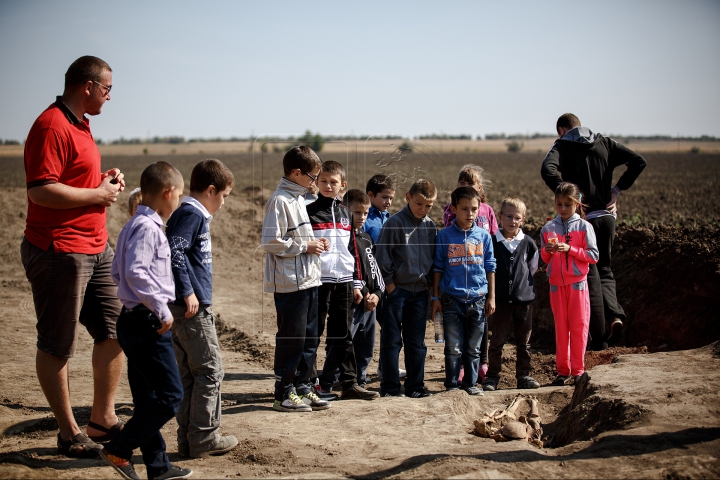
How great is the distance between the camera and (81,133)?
439 cm

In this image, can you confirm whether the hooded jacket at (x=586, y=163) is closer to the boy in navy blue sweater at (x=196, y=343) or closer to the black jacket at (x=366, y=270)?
the black jacket at (x=366, y=270)

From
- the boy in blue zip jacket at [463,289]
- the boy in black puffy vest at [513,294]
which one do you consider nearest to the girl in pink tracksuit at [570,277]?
the boy in black puffy vest at [513,294]

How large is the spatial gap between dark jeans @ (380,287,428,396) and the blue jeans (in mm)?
228

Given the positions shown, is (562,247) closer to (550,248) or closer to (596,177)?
(550,248)

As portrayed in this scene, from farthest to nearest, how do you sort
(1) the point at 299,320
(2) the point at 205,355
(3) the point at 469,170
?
1. (3) the point at 469,170
2. (1) the point at 299,320
3. (2) the point at 205,355

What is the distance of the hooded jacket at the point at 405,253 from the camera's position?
236 inches

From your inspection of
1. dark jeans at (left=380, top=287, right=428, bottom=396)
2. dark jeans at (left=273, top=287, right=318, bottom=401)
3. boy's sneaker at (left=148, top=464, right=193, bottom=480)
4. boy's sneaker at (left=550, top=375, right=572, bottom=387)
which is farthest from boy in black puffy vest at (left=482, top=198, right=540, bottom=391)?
boy's sneaker at (left=148, top=464, right=193, bottom=480)

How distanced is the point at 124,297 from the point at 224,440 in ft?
4.15

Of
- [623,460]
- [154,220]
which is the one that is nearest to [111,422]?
[154,220]

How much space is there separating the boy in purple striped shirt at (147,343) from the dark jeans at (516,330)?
3437 mm

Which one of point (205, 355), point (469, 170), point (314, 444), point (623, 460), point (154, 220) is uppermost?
point (469, 170)

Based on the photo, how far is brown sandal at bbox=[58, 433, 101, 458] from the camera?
433 cm

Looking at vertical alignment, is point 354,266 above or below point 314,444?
above

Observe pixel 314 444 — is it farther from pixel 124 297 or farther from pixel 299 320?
pixel 124 297
